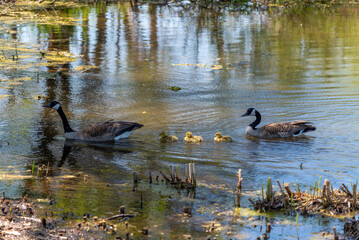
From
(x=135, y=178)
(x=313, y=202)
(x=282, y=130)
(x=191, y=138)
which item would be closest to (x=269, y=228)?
(x=313, y=202)

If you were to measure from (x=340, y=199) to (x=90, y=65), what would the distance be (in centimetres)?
1246

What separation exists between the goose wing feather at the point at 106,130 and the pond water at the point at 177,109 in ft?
0.79

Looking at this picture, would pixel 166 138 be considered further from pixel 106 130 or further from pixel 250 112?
pixel 250 112

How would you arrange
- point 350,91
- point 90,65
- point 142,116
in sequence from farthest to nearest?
point 90,65 < point 350,91 < point 142,116

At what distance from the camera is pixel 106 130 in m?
10.6

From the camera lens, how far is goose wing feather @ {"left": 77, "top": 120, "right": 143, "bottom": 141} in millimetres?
10523

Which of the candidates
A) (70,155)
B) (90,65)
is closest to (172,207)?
(70,155)

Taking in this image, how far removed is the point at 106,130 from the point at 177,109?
261 cm

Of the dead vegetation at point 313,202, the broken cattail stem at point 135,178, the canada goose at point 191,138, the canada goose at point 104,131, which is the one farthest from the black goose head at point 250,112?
the dead vegetation at point 313,202

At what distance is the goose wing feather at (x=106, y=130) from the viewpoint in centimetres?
1052

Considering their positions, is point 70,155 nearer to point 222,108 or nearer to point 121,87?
point 222,108

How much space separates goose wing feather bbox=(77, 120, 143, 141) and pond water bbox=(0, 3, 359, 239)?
9.5 inches

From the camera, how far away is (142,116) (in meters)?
12.2

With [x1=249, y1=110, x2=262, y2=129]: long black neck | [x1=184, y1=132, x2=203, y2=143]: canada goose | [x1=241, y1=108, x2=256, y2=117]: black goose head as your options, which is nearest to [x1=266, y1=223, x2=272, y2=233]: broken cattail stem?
[x1=184, y1=132, x2=203, y2=143]: canada goose
